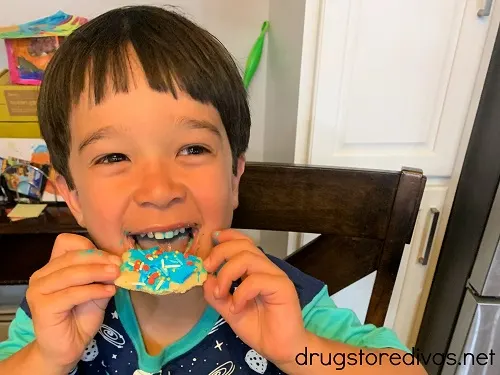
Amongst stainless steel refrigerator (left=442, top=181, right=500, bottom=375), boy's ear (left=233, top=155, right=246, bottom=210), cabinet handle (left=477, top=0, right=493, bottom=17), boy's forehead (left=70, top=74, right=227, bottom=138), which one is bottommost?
stainless steel refrigerator (left=442, top=181, right=500, bottom=375)

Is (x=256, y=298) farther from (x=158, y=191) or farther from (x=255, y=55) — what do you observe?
(x=255, y=55)

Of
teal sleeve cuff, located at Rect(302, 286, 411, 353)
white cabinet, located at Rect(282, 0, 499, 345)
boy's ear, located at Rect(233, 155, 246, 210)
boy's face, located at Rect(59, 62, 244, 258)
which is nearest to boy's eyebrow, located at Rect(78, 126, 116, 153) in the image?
boy's face, located at Rect(59, 62, 244, 258)

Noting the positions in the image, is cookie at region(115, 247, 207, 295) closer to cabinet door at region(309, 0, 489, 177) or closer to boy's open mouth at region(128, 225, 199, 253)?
boy's open mouth at region(128, 225, 199, 253)

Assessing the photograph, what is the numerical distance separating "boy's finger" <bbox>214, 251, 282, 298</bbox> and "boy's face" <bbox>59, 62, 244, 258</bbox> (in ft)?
0.24

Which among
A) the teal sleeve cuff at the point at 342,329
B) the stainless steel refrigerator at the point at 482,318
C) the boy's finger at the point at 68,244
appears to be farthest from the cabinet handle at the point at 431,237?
the boy's finger at the point at 68,244

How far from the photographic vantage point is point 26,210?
47.8 inches

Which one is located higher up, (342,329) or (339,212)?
(339,212)

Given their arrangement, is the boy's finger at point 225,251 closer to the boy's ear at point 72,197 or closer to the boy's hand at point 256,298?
the boy's hand at point 256,298

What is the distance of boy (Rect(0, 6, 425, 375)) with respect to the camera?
0.66m

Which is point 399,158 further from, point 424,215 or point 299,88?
point 299,88

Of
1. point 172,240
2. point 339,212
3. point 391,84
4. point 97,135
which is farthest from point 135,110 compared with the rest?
point 391,84

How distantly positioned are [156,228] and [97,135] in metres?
0.14

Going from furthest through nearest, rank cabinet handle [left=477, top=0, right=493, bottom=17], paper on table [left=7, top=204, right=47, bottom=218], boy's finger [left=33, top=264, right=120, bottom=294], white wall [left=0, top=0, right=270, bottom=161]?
1. white wall [left=0, top=0, right=270, bottom=161]
2. paper on table [left=7, top=204, right=47, bottom=218]
3. cabinet handle [left=477, top=0, right=493, bottom=17]
4. boy's finger [left=33, top=264, right=120, bottom=294]

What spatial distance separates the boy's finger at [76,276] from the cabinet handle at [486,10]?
875 mm
